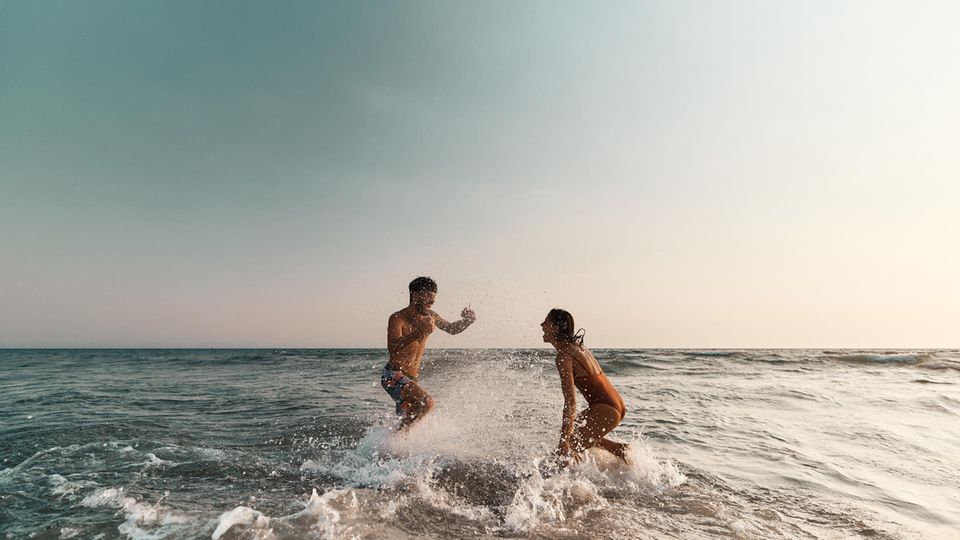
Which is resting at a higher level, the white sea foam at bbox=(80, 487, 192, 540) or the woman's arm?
the woman's arm

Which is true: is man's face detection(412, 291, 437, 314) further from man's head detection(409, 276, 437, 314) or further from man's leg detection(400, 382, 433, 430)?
man's leg detection(400, 382, 433, 430)

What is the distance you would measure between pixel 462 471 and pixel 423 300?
2266 millimetres

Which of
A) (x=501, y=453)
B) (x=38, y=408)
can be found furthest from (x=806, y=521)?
(x=38, y=408)

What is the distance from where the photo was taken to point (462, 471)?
19.3 ft

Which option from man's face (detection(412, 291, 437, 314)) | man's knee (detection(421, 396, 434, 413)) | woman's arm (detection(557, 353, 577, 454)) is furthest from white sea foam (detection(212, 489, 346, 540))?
man's face (detection(412, 291, 437, 314))

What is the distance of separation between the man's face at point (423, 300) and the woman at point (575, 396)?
185cm

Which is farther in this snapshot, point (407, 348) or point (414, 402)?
point (407, 348)

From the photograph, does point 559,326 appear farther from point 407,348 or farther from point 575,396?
point 407,348

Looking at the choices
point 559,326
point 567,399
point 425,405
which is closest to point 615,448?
point 567,399

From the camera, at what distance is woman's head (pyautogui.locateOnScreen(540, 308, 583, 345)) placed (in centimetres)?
547

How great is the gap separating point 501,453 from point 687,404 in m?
7.28

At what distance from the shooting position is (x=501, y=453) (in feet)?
22.3

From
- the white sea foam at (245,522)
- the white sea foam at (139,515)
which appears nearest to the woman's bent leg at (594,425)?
the white sea foam at (245,522)

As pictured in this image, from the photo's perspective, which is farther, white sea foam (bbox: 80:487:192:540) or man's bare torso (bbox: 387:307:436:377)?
man's bare torso (bbox: 387:307:436:377)
